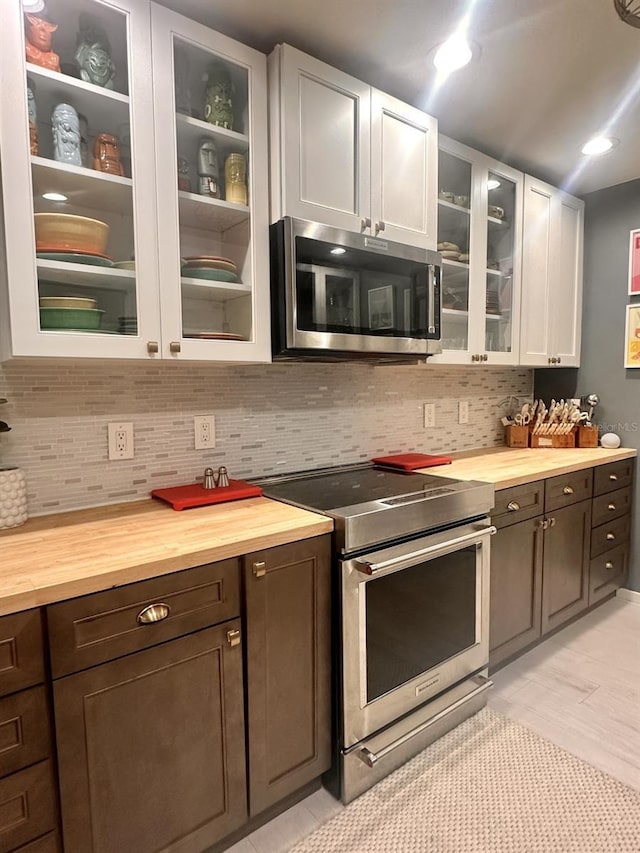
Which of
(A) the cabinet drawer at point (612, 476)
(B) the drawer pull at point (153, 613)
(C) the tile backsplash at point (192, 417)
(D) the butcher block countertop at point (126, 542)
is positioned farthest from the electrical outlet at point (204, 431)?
(A) the cabinet drawer at point (612, 476)

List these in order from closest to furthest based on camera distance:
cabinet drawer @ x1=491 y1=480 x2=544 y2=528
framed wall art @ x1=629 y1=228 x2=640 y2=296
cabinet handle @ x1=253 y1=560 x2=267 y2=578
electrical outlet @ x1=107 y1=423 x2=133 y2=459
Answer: cabinet handle @ x1=253 y1=560 x2=267 y2=578, electrical outlet @ x1=107 y1=423 x2=133 y2=459, cabinet drawer @ x1=491 y1=480 x2=544 y2=528, framed wall art @ x1=629 y1=228 x2=640 y2=296

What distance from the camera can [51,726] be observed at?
1.03 m

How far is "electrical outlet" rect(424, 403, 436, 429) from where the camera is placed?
265 centimetres

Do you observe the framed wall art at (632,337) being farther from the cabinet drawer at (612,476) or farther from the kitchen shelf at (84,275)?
the kitchen shelf at (84,275)

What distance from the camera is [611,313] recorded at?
2926 millimetres

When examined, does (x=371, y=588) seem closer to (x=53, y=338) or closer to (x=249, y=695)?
(x=249, y=695)

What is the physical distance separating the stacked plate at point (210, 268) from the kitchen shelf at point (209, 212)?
0.12 metres

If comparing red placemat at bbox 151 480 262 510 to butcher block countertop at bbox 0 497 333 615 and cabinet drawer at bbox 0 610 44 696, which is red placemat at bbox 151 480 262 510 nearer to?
butcher block countertop at bbox 0 497 333 615

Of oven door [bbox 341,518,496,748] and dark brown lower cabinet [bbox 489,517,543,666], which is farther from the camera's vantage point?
dark brown lower cabinet [bbox 489,517,543,666]

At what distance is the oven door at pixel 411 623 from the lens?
4.94ft

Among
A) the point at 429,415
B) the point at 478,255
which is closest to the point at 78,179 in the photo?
the point at 478,255

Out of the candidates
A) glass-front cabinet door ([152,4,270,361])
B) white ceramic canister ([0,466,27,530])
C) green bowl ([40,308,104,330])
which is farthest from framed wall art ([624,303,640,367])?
white ceramic canister ([0,466,27,530])

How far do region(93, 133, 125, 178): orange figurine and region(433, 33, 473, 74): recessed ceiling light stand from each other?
3.60 ft

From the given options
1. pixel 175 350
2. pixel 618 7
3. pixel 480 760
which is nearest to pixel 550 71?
pixel 618 7
